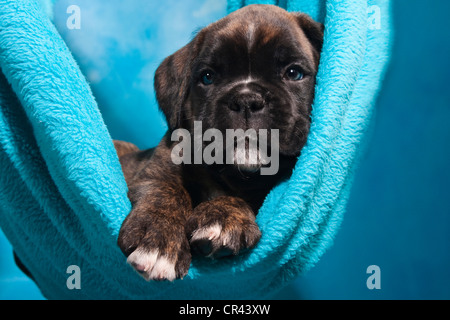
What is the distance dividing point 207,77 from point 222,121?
36 cm

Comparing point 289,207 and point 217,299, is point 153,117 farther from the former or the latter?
point 289,207

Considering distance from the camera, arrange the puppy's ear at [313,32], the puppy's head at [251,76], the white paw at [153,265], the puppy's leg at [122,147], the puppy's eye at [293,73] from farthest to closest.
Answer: the puppy's leg at [122,147] → the puppy's ear at [313,32] → the puppy's eye at [293,73] → the puppy's head at [251,76] → the white paw at [153,265]

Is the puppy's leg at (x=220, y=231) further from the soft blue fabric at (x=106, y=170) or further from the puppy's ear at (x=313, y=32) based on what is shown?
the puppy's ear at (x=313, y=32)

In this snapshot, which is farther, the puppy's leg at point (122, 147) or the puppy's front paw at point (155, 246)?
the puppy's leg at point (122, 147)

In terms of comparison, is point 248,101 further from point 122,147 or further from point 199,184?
point 122,147

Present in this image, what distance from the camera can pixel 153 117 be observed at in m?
3.62

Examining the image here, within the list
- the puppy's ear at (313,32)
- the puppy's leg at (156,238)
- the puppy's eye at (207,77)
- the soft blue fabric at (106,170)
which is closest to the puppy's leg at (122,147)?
the soft blue fabric at (106,170)

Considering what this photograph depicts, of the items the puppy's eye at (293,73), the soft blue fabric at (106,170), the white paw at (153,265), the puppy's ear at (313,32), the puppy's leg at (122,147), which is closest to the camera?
the white paw at (153,265)

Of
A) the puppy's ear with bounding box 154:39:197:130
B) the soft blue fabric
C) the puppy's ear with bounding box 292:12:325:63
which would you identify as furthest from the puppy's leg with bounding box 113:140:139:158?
the puppy's ear with bounding box 292:12:325:63

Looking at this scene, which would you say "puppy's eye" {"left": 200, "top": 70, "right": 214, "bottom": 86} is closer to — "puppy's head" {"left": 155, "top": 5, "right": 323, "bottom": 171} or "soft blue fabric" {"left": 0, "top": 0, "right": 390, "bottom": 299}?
"puppy's head" {"left": 155, "top": 5, "right": 323, "bottom": 171}

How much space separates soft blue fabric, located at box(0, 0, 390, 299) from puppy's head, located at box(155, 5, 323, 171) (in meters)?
0.13

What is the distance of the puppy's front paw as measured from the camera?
1.35 meters

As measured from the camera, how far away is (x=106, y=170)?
1.64 m

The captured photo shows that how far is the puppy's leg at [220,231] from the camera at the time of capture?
55.6 inches
